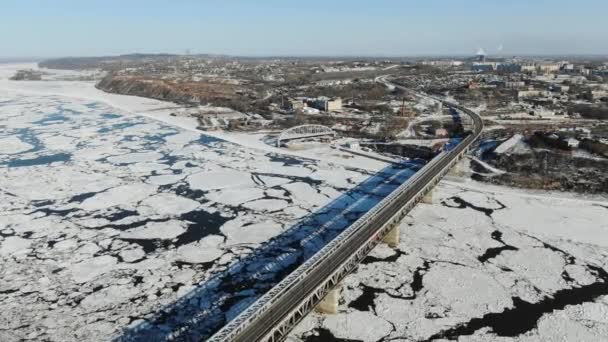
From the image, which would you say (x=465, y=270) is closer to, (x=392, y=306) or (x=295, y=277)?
(x=392, y=306)

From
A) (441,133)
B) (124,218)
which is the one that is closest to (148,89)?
(441,133)

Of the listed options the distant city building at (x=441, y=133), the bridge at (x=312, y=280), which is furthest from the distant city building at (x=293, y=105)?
the bridge at (x=312, y=280)

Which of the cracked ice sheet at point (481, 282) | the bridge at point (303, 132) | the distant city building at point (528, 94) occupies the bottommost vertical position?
the cracked ice sheet at point (481, 282)

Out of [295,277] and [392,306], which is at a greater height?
[295,277]

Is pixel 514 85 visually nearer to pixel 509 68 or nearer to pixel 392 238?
pixel 509 68

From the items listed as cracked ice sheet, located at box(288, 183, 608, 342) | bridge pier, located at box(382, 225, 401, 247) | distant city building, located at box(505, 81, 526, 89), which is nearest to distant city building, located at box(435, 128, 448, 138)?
cracked ice sheet, located at box(288, 183, 608, 342)

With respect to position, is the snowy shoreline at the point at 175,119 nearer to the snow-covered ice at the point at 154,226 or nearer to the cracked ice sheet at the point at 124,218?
the snow-covered ice at the point at 154,226

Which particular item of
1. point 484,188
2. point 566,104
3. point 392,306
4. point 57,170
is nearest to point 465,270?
point 392,306
